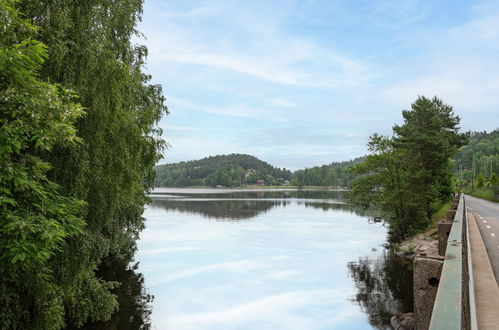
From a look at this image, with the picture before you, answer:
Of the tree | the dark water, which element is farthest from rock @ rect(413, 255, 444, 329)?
the tree

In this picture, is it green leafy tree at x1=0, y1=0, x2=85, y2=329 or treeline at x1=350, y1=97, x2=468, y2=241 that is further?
treeline at x1=350, y1=97, x2=468, y2=241

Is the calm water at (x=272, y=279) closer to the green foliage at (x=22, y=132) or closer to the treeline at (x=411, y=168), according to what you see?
the treeline at (x=411, y=168)

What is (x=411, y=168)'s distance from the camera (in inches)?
1246

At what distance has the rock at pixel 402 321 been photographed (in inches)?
583

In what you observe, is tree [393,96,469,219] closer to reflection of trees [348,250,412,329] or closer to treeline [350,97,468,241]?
treeline [350,97,468,241]

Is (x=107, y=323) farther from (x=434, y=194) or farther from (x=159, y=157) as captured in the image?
(x=434, y=194)

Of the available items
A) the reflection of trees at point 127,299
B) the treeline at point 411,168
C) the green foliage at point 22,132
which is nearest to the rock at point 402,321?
the reflection of trees at point 127,299

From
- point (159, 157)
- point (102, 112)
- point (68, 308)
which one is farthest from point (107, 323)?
point (102, 112)

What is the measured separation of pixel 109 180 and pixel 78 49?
12.4ft

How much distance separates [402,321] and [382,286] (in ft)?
20.9

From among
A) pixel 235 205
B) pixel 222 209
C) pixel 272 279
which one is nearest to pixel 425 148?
pixel 272 279

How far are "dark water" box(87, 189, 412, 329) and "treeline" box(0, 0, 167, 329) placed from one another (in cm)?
545

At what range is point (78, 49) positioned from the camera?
9.95m

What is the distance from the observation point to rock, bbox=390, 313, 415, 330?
48.6ft
